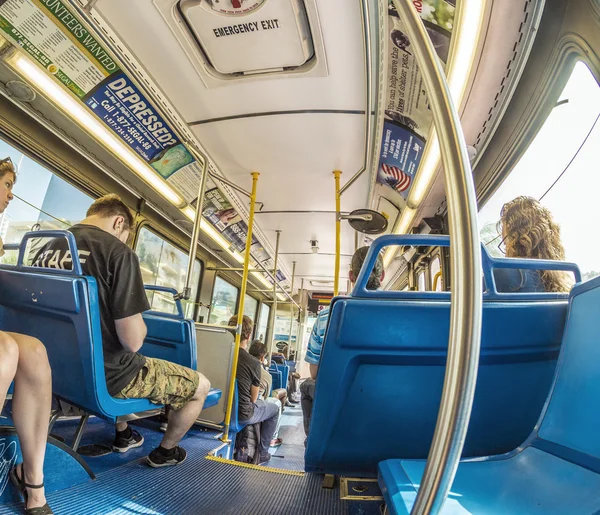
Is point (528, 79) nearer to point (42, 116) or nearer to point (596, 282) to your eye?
point (596, 282)

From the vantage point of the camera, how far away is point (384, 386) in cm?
114

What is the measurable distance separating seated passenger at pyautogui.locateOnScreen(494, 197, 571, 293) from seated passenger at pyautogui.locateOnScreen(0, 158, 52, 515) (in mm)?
1943

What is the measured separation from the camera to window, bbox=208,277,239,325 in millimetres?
7543

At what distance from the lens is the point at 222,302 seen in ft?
27.1

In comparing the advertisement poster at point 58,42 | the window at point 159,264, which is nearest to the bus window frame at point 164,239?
the window at point 159,264

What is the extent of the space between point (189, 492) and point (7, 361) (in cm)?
98

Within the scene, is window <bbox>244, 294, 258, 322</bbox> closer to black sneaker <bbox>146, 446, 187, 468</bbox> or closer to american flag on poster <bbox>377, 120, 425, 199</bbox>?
american flag on poster <bbox>377, 120, 425, 199</bbox>

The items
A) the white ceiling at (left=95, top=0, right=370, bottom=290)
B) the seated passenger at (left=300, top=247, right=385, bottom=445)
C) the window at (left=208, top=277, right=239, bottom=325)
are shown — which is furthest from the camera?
the window at (left=208, top=277, right=239, bottom=325)

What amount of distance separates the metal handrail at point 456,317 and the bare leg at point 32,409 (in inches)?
50.6

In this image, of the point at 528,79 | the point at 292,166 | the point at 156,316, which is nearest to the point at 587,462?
the point at 528,79

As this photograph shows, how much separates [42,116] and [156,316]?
6.76ft

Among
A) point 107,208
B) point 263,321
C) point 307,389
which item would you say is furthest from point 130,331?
point 263,321

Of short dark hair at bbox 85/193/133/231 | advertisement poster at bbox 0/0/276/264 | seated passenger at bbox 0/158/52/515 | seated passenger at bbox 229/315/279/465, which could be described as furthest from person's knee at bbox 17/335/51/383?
seated passenger at bbox 229/315/279/465

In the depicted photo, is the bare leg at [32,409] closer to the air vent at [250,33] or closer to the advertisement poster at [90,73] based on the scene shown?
the advertisement poster at [90,73]
